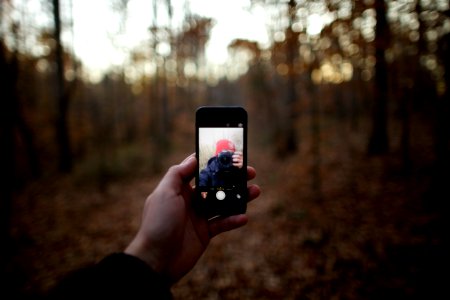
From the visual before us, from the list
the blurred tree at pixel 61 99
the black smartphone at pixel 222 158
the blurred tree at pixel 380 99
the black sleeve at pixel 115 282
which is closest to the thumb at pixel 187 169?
the black smartphone at pixel 222 158

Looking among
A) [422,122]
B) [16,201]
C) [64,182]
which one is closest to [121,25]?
[64,182]

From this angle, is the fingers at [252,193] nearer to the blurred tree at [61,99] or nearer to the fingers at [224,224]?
the fingers at [224,224]

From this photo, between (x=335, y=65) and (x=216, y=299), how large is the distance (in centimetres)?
777

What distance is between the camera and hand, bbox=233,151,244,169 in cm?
277

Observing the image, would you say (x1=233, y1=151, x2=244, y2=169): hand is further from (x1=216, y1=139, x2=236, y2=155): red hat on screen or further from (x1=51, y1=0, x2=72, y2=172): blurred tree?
(x1=51, y1=0, x2=72, y2=172): blurred tree

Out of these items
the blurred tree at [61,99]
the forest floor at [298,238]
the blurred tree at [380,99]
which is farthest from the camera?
the blurred tree at [61,99]

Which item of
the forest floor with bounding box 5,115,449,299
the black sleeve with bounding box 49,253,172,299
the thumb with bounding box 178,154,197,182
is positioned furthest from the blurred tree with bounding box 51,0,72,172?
the black sleeve with bounding box 49,253,172,299

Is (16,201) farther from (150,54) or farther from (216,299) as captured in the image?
(150,54)

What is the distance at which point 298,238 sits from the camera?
5836 mm

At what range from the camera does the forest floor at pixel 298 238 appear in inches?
165

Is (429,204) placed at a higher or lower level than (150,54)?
lower

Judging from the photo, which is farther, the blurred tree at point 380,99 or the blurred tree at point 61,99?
the blurred tree at point 61,99

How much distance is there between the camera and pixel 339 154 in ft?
41.9

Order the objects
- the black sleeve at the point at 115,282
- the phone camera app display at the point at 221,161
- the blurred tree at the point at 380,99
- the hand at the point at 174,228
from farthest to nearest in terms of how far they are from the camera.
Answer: the blurred tree at the point at 380,99 < the phone camera app display at the point at 221,161 < the hand at the point at 174,228 < the black sleeve at the point at 115,282
